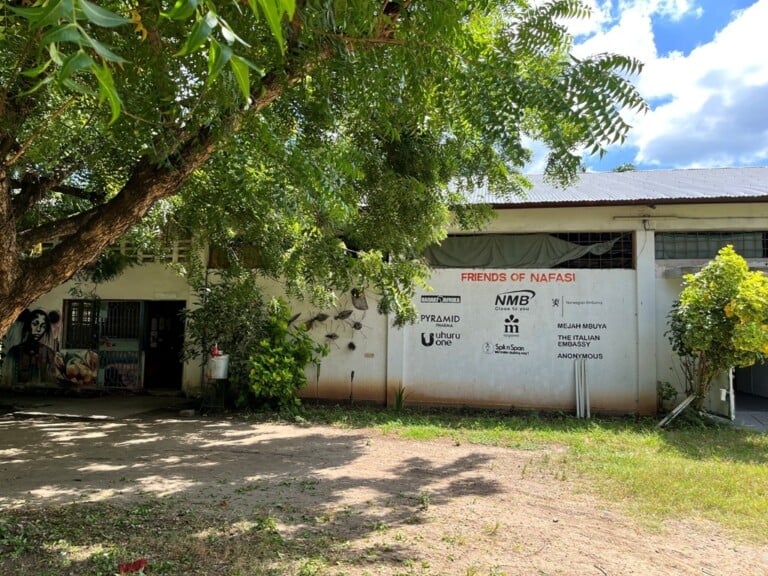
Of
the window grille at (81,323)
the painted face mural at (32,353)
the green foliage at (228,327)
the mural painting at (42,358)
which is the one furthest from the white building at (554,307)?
the painted face mural at (32,353)

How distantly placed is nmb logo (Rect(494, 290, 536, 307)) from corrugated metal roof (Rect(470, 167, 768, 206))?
1.77 m

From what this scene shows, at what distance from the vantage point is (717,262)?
347 inches

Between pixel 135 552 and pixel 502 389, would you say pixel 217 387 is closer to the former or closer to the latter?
pixel 502 389

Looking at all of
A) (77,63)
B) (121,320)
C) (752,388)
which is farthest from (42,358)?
(752,388)

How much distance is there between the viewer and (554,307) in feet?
35.5

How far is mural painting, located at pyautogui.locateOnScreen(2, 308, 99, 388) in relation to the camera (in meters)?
13.1

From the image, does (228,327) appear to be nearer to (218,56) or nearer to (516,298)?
(516,298)

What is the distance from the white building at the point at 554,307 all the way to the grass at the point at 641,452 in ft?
2.30

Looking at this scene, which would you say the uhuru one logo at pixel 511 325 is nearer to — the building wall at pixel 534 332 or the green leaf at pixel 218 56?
the building wall at pixel 534 332

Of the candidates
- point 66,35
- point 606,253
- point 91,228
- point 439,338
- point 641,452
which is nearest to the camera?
point 66,35

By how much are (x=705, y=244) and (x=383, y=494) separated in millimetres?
8552

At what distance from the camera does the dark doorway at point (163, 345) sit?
1352 cm

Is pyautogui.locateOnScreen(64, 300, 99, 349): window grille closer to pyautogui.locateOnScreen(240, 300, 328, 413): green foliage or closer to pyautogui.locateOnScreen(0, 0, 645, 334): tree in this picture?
pyautogui.locateOnScreen(240, 300, 328, 413): green foliage

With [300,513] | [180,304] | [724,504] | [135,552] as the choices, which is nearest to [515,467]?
[724,504]
